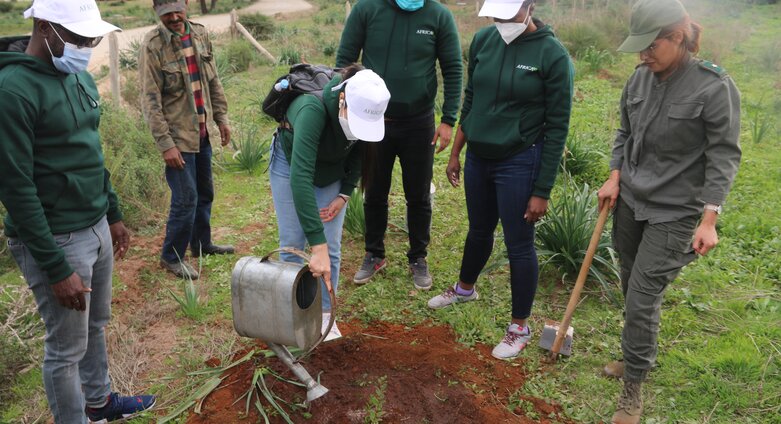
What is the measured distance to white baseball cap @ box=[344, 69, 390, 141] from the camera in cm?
240

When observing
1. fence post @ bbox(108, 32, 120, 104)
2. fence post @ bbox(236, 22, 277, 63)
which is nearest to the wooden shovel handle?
fence post @ bbox(108, 32, 120, 104)

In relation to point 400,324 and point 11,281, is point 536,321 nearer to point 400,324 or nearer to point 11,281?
point 400,324

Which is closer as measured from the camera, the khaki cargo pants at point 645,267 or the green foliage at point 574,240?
Result: the khaki cargo pants at point 645,267

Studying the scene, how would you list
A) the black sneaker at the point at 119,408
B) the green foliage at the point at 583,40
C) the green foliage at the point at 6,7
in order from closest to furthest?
the black sneaker at the point at 119,408 < the green foliage at the point at 583,40 < the green foliage at the point at 6,7

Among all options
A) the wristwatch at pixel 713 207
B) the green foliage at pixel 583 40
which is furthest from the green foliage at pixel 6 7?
the wristwatch at pixel 713 207

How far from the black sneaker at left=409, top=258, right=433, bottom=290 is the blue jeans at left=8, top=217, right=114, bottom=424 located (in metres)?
2.03

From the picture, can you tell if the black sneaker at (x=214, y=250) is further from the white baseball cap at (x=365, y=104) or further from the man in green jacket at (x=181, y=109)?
the white baseball cap at (x=365, y=104)

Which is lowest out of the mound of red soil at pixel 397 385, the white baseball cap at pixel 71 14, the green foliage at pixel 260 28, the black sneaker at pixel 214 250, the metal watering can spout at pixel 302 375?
the green foliage at pixel 260 28

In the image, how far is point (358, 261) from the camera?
4.43 metres

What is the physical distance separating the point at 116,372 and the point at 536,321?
2.39 meters

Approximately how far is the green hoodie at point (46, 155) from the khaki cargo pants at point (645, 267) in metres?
2.33

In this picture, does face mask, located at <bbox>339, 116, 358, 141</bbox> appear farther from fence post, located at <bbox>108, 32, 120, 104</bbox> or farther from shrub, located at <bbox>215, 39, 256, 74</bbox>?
shrub, located at <bbox>215, 39, 256, 74</bbox>

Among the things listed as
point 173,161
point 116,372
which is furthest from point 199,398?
point 173,161

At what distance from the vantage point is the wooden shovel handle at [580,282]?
3.00 meters
